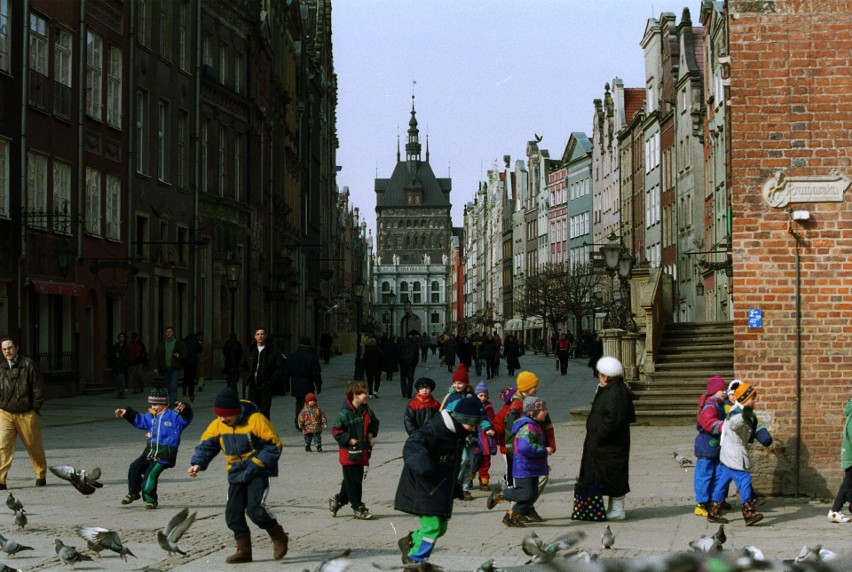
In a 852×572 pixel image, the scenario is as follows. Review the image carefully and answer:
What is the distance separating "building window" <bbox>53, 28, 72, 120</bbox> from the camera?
3172 cm

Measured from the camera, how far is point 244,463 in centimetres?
1048

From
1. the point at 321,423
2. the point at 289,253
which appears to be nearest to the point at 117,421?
the point at 321,423

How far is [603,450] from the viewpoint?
13062 mm

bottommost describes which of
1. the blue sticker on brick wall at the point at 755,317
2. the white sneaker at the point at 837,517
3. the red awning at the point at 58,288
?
the white sneaker at the point at 837,517

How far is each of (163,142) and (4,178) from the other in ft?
36.7

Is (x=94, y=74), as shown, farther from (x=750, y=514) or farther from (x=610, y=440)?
(x=750, y=514)

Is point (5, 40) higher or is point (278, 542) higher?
point (5, 40)

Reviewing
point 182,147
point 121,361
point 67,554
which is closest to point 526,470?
point 67,554

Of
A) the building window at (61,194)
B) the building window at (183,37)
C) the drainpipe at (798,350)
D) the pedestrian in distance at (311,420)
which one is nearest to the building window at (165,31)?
the building window at (183,37)

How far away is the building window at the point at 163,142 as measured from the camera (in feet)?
129

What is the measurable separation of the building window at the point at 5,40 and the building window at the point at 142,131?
28.1ft

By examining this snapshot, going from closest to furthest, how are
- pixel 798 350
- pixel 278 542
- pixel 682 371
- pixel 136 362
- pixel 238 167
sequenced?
1. pixel 278 542
2. pixel 798 350
3. pixel 682 371
4. pixel 136 362
5. pixel 238 167

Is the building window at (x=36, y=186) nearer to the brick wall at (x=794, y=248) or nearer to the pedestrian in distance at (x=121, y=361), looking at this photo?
the pedestrian in distance at (x=121, y=361)

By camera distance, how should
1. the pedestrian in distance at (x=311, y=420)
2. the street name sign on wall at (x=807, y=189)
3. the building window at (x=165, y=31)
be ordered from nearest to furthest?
1. the street name sign on wall at (x=807, y=189)
2. the pedestrian in distance at (x=311, y=420)
3. the building window at (x=165, y=31)
